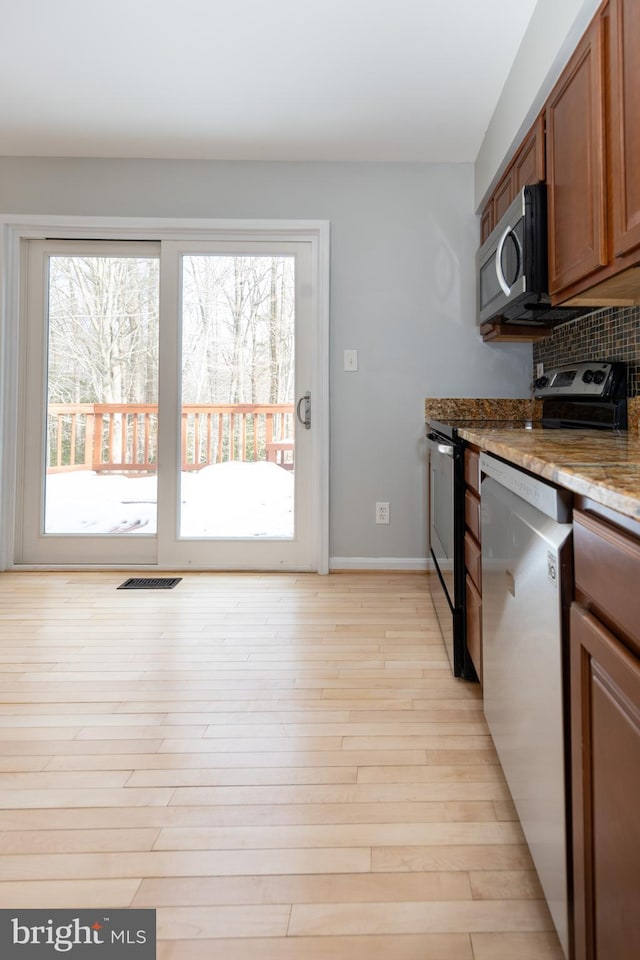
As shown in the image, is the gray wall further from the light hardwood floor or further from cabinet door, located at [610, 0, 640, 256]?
cabinet door, located at [610, 0, 640, 256]

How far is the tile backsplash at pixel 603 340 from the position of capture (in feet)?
6.24

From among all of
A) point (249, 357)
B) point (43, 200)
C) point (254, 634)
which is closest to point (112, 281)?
point (43, 200)

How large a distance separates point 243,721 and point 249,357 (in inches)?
83.8

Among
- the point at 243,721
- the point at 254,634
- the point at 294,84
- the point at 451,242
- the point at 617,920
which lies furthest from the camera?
the point at 451,242

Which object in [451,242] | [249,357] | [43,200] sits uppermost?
[43,200]

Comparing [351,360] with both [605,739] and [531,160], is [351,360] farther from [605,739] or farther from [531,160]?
[605,739]

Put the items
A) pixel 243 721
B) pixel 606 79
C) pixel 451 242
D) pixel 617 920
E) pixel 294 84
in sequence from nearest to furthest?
1. pixel 617 920
2. pixel 606 79
3. pixel 243 721
4. pixel 294 84
5. pixel 451 242

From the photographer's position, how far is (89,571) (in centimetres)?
314

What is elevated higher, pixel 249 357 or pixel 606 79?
pixel 606 79

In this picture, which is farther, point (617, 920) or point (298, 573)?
point (298, 573)

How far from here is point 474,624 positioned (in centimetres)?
162

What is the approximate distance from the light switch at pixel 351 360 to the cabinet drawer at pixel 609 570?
93.5 inches

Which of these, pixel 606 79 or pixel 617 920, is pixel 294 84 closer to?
pixel 606 79

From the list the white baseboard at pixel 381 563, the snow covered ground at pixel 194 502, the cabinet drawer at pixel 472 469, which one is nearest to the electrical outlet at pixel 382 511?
the white baseboard at pixel 381 563
